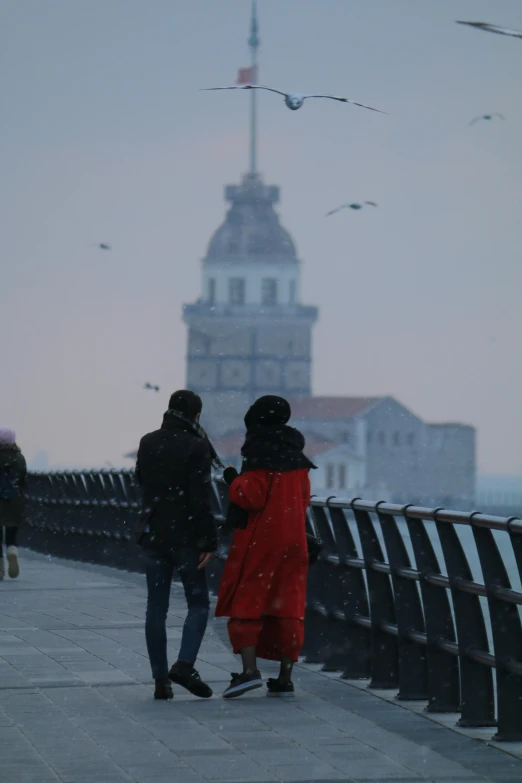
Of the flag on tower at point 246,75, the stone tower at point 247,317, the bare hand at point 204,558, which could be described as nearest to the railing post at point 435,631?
the bare hand at point 204,558

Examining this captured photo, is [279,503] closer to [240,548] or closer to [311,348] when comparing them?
[240,548]

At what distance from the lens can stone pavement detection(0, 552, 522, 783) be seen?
6316 millimetres

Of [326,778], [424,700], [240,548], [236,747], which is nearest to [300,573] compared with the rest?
[240,548]

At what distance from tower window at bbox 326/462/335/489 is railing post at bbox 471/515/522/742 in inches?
6097

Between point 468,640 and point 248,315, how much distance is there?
513 ft

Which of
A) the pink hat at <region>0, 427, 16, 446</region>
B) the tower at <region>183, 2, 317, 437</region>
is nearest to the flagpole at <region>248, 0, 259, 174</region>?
the tower at <region>183, 2, 317, 437</region>

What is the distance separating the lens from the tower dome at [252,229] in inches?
6594

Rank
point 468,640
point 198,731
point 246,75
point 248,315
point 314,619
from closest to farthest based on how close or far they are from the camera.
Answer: point 198,731 < point 468,640 < point 314,619 < point 248,315 < point 246,75

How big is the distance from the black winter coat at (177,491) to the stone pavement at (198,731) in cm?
80

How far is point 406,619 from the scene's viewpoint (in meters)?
8.60

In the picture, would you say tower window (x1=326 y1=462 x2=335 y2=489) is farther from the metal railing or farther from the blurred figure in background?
the metal railing

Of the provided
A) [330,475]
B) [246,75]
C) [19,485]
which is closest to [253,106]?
[246,75]

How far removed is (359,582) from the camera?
31.2 feet

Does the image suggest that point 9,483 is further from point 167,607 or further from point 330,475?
point 330,475
